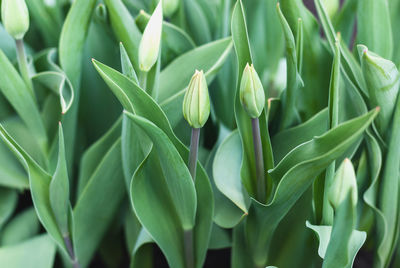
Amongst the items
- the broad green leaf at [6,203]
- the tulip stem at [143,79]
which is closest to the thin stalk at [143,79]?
the tulip stem at [143,79]

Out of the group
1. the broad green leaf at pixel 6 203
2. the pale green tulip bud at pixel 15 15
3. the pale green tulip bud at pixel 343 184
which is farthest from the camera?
the broad green leaf at pixel 6 203

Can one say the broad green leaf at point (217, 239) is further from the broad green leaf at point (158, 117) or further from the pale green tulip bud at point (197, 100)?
the pale green tulip bud at point (197, 100)

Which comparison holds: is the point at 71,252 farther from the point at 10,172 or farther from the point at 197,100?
the point at 197,100

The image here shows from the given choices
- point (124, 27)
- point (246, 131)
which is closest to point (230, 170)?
point (246, 131)

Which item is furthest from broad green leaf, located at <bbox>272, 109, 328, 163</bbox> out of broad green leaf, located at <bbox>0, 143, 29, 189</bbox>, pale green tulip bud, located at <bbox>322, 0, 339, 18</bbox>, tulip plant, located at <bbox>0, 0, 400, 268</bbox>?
broad green leaf, located at <bbox>0, 143, 29, 189</bbox>

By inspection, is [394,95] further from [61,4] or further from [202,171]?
[61,4]

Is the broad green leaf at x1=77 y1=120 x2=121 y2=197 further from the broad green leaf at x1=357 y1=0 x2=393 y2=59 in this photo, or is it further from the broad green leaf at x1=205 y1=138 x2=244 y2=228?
the broad green leaf at x1=357 y1=0 x2=393 y2=59
